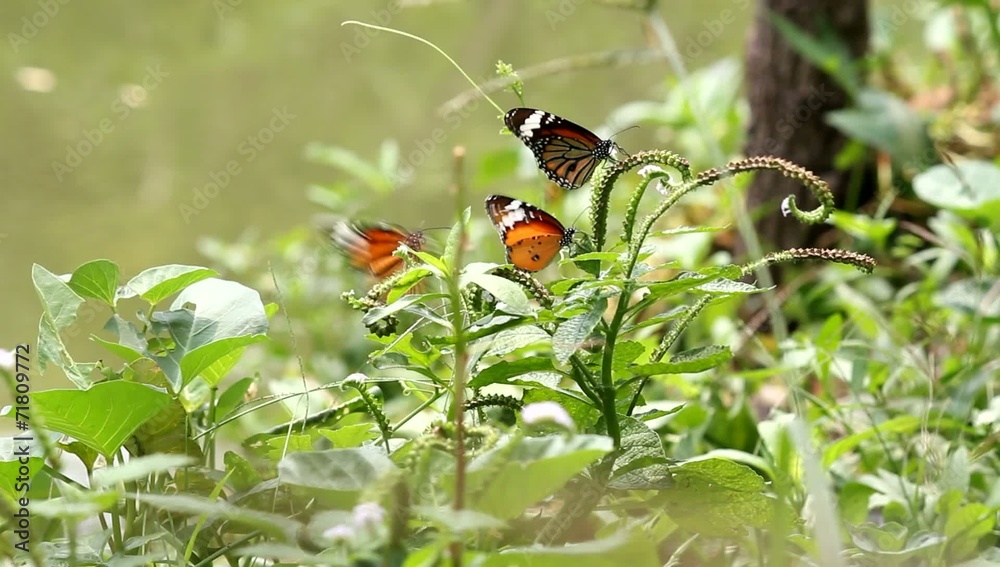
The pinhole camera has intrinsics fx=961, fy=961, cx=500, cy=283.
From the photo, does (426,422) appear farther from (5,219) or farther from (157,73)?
(157,73)

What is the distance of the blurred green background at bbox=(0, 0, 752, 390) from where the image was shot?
2793 millimetres

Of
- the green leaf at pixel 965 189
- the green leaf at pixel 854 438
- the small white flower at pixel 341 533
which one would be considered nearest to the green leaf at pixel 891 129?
the green leaf at pixel 965 189

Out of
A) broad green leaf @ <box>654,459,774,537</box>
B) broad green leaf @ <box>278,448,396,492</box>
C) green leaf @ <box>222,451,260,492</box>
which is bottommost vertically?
broad green leaf @ <box>654,459,774,537</box>

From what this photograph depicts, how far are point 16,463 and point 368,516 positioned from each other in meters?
0.28

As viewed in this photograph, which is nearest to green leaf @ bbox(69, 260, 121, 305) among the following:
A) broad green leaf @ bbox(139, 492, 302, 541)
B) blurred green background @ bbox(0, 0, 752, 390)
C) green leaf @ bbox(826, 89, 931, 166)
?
broad green leaf @ bbox(139, 492, 302, 541)

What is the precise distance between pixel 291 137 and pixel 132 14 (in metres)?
0.95

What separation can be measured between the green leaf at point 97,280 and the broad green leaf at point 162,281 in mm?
10

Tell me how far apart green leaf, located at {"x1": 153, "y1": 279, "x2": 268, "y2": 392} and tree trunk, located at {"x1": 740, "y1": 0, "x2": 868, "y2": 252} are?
59.3 inches

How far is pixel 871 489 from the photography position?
31.4 inches

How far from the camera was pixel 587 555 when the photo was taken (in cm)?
41

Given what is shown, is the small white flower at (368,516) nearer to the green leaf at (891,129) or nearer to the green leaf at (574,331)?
the green leaf at (574,331)

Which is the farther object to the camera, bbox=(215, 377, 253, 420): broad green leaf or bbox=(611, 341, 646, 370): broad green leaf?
bbox=(215, 377, 253, 420): broad green leaf

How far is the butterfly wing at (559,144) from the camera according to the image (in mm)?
697

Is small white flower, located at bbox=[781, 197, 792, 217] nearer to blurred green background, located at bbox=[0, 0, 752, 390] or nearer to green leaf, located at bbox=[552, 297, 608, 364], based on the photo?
green leaf, located at bbox=[552, 297, 608, 364]
